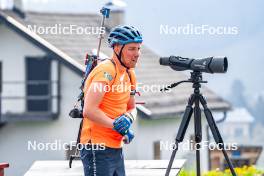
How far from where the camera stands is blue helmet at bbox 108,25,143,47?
6590mm

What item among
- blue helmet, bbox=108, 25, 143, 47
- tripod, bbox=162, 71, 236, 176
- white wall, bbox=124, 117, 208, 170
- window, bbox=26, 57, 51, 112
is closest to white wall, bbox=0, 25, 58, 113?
window, bbox=26, 57, 51, 112

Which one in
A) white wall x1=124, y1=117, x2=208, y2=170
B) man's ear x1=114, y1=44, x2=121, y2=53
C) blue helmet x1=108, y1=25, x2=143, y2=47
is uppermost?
blue helmet x1=108, y1=25, x2=143, y2=47

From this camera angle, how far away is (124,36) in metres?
6.60

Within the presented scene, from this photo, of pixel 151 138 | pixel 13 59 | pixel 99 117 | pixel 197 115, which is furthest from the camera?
pixel 13 59

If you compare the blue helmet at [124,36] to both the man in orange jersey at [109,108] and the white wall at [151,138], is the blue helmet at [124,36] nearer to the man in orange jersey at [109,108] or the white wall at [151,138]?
the man in orange jersey at [109,108]

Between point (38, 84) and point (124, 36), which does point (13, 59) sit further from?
point (124, 36)

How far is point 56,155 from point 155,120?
3166 mm

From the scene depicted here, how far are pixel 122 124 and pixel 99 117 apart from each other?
0.18m

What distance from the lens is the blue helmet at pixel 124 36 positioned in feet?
21.6

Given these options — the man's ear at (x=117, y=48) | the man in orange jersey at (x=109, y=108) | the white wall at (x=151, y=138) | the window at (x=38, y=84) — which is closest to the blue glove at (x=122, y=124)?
the man in orange jersey at (x=109, y=108)

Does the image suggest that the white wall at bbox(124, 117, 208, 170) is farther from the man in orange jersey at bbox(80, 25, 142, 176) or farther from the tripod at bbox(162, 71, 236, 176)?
the man in orange jersey at bbox(80, 25, 142, 176)

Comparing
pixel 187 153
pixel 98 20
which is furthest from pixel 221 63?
pixel 98 20

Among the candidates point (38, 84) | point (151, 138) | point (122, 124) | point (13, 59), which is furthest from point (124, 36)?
point (38, 84)

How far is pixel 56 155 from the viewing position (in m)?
26.5
